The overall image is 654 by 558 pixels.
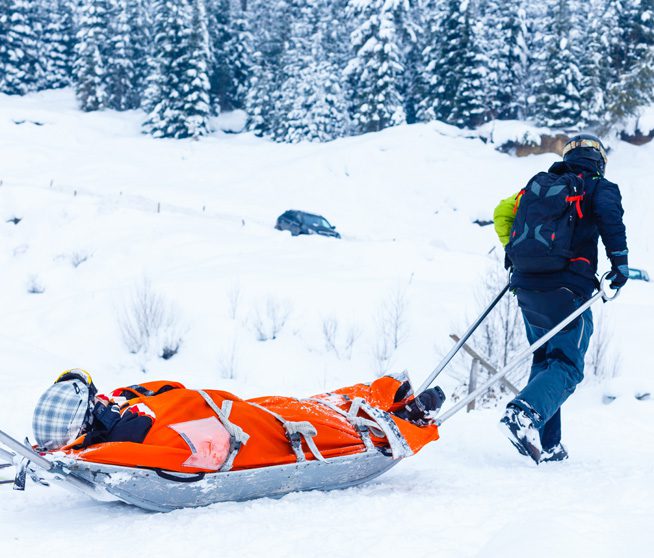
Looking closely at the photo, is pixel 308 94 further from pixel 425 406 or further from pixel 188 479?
pixel 188 479

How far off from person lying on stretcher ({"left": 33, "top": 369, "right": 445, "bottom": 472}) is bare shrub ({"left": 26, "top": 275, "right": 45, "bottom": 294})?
11957 mm

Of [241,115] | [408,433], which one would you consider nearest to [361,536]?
[408,433]

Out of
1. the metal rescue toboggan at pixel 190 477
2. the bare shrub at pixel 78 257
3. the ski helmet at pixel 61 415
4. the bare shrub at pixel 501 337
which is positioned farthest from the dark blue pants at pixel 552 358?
the bare shrub at pixel 78 257

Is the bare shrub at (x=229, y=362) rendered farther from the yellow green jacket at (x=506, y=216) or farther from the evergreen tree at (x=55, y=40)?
the evergreen tree at (x=55, y=40)

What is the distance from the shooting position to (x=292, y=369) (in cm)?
995

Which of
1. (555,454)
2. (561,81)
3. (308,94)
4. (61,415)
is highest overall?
(561,81)

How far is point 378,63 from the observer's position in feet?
109

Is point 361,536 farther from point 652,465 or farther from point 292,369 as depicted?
point 292,369

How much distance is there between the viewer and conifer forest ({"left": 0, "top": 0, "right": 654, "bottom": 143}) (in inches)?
1137

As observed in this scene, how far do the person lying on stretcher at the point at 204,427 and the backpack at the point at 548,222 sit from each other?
96cm

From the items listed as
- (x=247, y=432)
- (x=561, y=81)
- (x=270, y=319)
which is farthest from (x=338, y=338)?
(x=561, y=81)

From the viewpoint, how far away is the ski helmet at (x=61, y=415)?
8.55 ft

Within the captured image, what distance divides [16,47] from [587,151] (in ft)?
152

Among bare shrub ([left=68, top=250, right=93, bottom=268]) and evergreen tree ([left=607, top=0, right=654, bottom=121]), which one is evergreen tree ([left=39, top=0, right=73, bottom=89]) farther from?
evergreen tree ([left=607, top=0, right=654, bottom=121])
